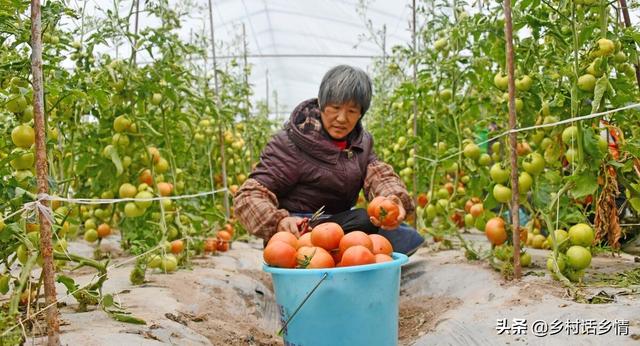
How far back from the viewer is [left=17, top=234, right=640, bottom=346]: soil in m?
1.85

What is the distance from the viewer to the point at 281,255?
1.79 meters

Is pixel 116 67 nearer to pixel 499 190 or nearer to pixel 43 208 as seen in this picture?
pixel 43 208

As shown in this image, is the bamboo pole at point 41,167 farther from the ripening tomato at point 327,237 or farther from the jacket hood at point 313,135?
the jacket hood at point 313,135

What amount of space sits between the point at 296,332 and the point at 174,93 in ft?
4.70

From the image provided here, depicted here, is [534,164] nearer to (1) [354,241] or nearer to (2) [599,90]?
(2) [599,90]

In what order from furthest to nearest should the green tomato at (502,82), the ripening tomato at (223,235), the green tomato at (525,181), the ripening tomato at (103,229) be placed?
the ripening tomato at (223,235) < the ripening tomato at (103,229) < the green tomato at (502,82) < the green tomato at (525,181)

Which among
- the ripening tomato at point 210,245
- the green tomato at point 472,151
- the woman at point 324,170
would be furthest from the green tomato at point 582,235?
the ripening tomato at point 210,245

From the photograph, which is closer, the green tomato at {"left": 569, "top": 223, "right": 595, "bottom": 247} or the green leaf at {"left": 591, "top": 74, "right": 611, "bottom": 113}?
the green leaf at {"left": 591, "top": 74, "right": 611, "bottom": 113}

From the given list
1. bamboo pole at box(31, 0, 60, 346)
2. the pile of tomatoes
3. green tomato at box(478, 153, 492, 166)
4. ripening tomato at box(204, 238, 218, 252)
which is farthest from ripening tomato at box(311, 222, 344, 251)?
ripening tomato at box(204, 238, 218, 252)

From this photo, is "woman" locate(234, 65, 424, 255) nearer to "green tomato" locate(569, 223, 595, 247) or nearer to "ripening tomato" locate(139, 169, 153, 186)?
"green tomato" locate(569, 223, 595, 247)

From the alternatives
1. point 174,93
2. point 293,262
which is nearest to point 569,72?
point 293,262

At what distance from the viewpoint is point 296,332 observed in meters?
1.83

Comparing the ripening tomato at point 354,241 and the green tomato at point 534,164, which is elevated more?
the green tomato at point 534,164

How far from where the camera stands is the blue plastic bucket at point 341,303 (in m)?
1.73
